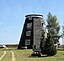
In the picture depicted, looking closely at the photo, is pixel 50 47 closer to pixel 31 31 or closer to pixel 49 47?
pixel 49 47

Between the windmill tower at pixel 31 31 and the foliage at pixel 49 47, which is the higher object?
the windmill tower at pixel 31 31

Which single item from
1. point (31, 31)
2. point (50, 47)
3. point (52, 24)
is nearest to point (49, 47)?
point (50, 47)

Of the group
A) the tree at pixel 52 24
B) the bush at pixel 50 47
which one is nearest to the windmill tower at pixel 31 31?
the tree at pixel 52 24

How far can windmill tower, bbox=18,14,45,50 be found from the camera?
4104 inches

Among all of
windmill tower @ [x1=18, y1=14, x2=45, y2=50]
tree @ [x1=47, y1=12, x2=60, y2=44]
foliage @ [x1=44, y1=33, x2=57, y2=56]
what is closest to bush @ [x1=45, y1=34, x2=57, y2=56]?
foliage @ [x1=44, y1=33, x2=57, y2=56]

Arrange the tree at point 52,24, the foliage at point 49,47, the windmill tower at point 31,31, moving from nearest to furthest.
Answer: the foliage at point 49,47 < the windmill tower at point 31,31 < the tree at point 52,24

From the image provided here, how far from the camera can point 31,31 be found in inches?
4205

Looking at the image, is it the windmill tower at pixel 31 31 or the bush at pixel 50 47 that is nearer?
the bush at pixel 50 47

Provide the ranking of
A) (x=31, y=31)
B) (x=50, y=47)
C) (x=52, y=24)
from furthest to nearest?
(x=52, y=24)
(x=31, y=31)
(x=50, y=47)

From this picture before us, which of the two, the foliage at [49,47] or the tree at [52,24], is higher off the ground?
the tree at [52,24]

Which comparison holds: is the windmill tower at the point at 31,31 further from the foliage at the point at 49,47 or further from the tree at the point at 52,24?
the foliage at the point at 49,47

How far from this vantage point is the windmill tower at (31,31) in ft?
342

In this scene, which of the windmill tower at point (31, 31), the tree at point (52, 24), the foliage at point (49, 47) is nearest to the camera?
the foliage at point (49, 47)

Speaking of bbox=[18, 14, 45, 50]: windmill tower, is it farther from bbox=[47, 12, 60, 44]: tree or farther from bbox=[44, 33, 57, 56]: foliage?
bbox=[44, 33, 57, 56]: foliage
